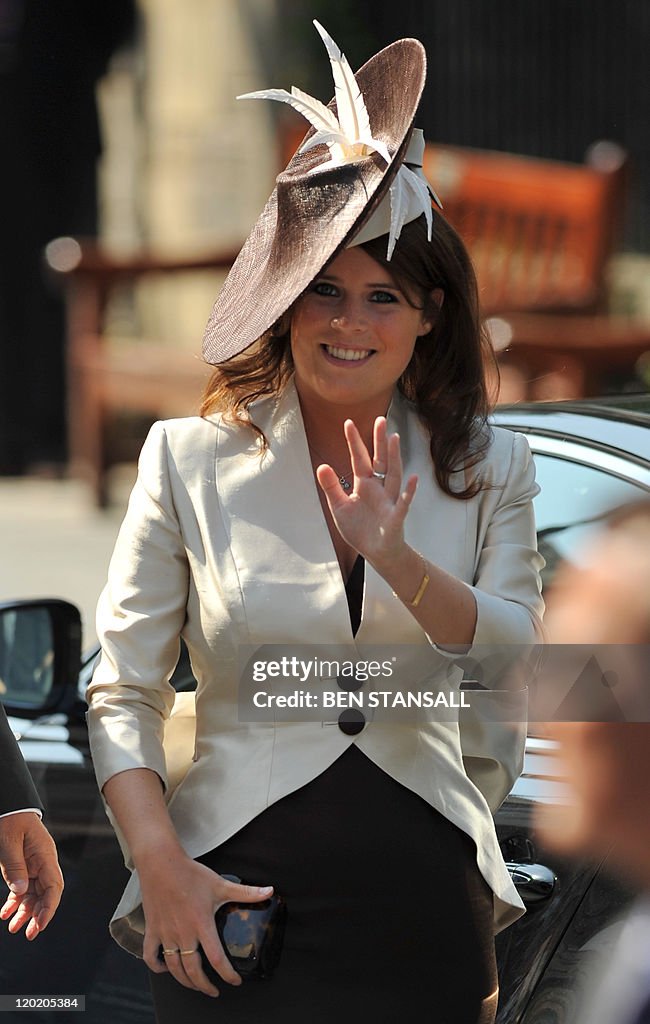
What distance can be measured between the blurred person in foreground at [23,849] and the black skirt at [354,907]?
0.77ft

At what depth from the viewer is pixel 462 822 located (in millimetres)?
2053

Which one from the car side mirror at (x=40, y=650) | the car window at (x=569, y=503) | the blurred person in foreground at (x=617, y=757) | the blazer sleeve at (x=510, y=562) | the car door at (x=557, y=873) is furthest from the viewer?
the car side mirror at (x=40, y=650)

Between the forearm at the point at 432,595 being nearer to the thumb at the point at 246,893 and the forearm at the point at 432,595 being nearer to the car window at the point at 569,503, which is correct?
the thumb at the point at 246,893

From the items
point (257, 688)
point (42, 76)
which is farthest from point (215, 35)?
point (257, 688)

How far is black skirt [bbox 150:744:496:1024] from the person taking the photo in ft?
6.59

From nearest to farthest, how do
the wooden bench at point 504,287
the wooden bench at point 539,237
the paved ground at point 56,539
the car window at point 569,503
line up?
the car window at point 569,503 < the wooden bench at point 504,287 < the paved ground at point 56,539 < the wooden bench at point 539,237

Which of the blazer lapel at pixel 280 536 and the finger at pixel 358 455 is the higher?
the finger at pixel 358 455

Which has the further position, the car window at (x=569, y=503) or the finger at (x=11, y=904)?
the car window at (x=569, y=503)

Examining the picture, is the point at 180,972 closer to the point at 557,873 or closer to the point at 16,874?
the point at 16,874

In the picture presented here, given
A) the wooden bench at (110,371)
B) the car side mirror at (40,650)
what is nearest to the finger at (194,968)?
the car side mirror at (40,650)

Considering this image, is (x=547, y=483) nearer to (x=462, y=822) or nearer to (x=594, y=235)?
(x=462, y=822)

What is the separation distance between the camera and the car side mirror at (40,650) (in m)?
2.96

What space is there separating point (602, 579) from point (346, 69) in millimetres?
781

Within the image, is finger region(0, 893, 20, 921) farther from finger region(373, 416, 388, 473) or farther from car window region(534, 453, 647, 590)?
car window region(534, 453, 647, 590)
